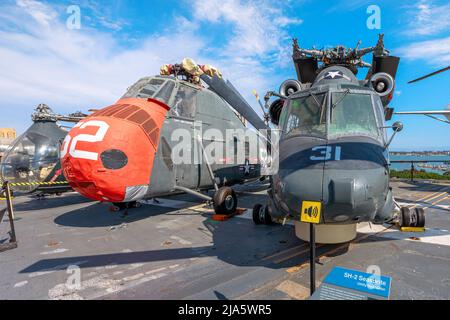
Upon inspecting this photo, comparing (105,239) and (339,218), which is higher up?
(339,218)

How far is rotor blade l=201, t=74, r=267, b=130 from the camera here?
986cm

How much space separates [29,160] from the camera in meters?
10.7

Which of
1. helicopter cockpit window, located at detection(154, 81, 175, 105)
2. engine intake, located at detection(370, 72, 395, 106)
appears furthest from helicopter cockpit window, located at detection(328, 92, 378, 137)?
helicopter cockpit window, located at detection(154, 81, 175, 105)

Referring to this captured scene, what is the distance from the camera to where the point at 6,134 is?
3928 cm

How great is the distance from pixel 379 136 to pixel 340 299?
3.57m

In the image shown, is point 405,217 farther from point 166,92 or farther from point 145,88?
point 145,88

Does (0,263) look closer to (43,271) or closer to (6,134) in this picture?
(43,271)

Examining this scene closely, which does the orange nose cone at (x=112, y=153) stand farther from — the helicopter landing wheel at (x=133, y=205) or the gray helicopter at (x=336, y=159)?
the helicopter landing wheel at (x=133, y=205)

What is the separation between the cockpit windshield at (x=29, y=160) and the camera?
10508mm

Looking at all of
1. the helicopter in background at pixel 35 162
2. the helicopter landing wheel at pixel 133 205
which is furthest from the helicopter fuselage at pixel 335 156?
the helicopter in background at pixel 35 162

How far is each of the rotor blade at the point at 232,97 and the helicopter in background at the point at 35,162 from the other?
23.6ft

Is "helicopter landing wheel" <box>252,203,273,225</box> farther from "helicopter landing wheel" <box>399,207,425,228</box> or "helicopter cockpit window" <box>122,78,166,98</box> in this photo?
"helicopter cockpit window" <box>122,78,166,98</box>
